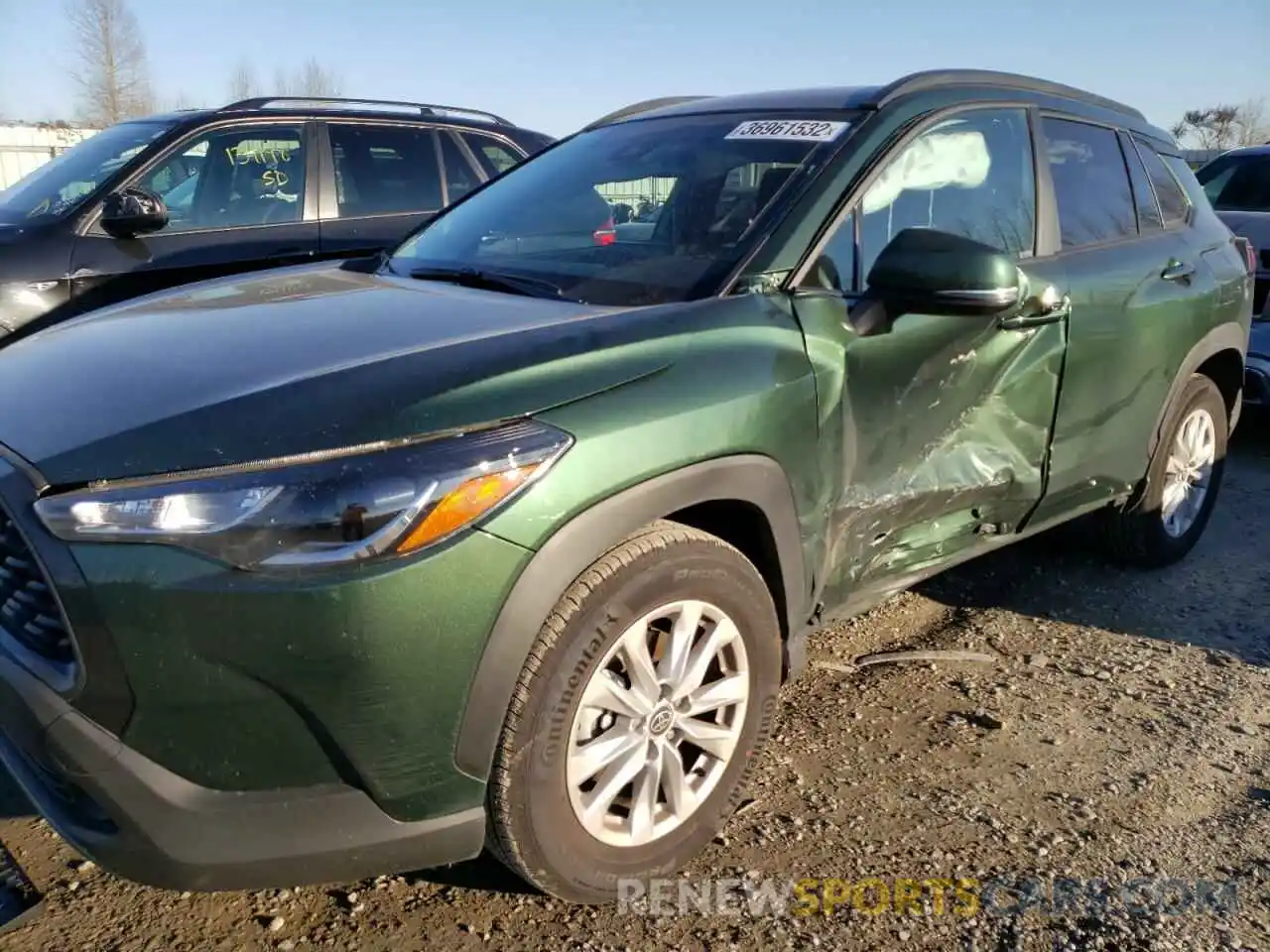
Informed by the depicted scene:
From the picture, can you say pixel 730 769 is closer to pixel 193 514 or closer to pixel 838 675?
pixel 838 675

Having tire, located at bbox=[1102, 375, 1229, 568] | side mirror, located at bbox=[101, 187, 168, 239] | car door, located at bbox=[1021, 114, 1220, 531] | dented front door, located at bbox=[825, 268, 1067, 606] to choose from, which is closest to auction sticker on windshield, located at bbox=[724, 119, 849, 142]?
dented front door, located at bbox=[825, 268, 1067, 606]

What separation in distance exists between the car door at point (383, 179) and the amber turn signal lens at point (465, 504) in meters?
4.38

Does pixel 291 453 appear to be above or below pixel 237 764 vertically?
above

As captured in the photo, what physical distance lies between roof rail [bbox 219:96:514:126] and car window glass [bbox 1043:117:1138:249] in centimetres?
407

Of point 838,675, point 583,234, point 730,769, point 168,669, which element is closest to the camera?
point 168,669

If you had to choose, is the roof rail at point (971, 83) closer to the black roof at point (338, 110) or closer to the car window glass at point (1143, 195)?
the car window glass at point (1143, 195)

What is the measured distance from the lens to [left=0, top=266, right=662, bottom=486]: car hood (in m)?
1.85

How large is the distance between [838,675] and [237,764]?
213cm

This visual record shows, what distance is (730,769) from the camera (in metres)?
2.49

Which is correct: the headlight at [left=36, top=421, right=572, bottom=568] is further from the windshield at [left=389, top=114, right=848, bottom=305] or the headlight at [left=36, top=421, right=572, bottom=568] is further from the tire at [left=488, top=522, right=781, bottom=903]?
the windshield at [left=389, top=114, right=848, bottom=305]

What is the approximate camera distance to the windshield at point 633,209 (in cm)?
272

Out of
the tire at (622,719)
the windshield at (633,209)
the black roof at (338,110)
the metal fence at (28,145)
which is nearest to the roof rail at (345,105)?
the black roof at (338,110)

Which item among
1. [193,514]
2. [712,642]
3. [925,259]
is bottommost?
[712,642]

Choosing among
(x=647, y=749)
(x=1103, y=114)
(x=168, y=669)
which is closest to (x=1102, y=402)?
(x=1103, y=114)
